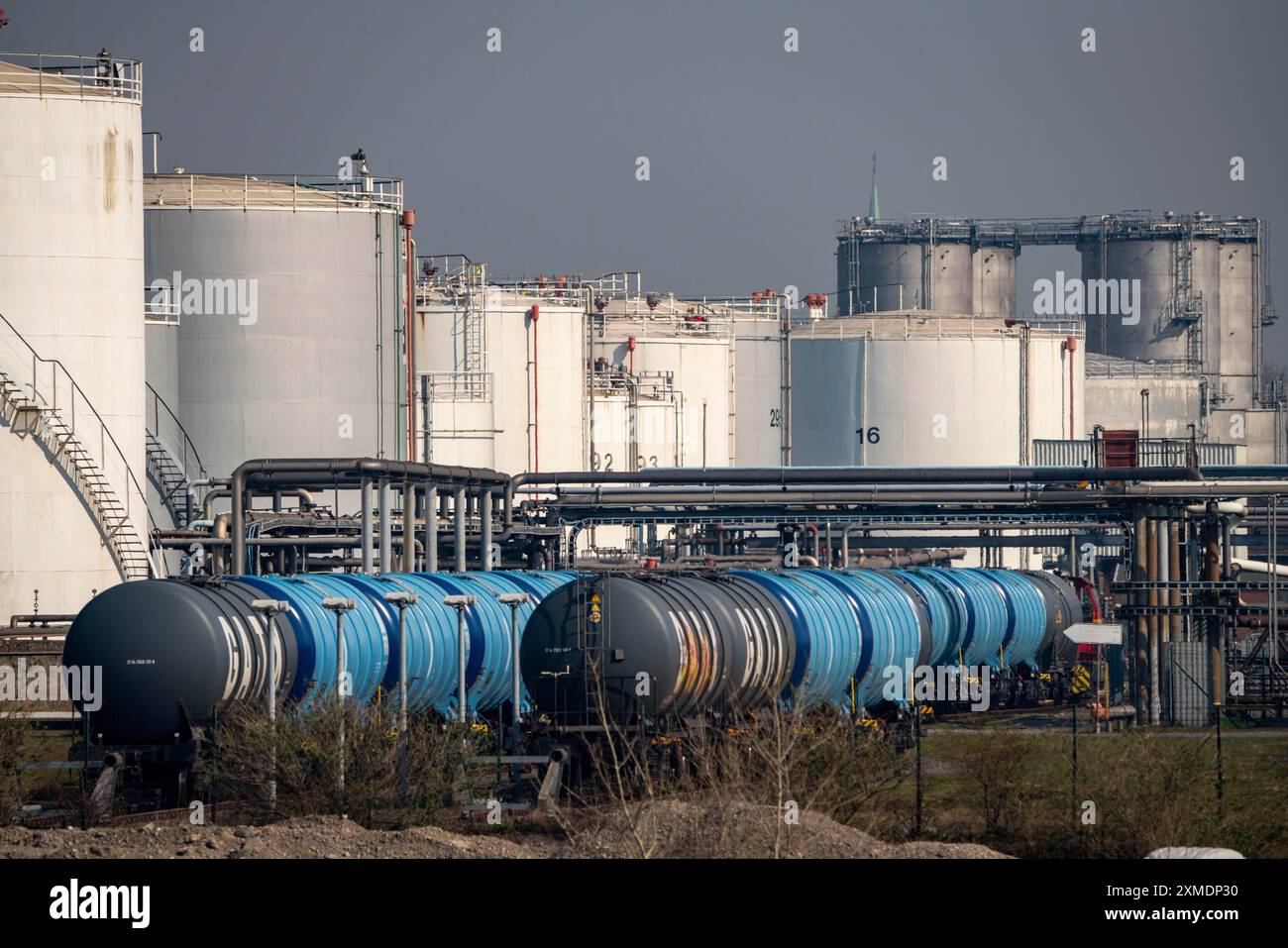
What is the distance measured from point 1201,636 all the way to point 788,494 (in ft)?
34.6

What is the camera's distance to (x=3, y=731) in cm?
2158

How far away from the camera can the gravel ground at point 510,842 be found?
53.7ft

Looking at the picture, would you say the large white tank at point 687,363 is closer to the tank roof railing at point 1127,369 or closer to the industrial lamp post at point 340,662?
the tank roof railing at point 1127,369

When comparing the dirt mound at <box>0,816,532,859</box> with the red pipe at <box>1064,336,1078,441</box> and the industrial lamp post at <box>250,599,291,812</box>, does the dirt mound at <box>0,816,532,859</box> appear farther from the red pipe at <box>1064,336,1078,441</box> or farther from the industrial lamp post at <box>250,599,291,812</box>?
the red pipe at <box>1064,336,1078,441</box>

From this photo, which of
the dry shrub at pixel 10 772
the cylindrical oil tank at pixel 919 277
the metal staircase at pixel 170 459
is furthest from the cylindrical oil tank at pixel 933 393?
the dry shrub at pixel 10 772

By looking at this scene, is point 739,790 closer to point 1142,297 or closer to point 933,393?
point 933,393

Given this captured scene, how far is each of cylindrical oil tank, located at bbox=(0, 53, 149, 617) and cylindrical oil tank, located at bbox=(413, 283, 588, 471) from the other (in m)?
16.5

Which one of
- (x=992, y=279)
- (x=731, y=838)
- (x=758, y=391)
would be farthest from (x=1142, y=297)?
(x=731, y=838)

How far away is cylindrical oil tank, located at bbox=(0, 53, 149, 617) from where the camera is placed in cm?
3403

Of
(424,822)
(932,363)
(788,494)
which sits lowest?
(424,822)

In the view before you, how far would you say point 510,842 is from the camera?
1903cm

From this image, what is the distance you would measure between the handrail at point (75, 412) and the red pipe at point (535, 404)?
20.4 metres

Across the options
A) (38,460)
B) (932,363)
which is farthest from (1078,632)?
(932,363)
